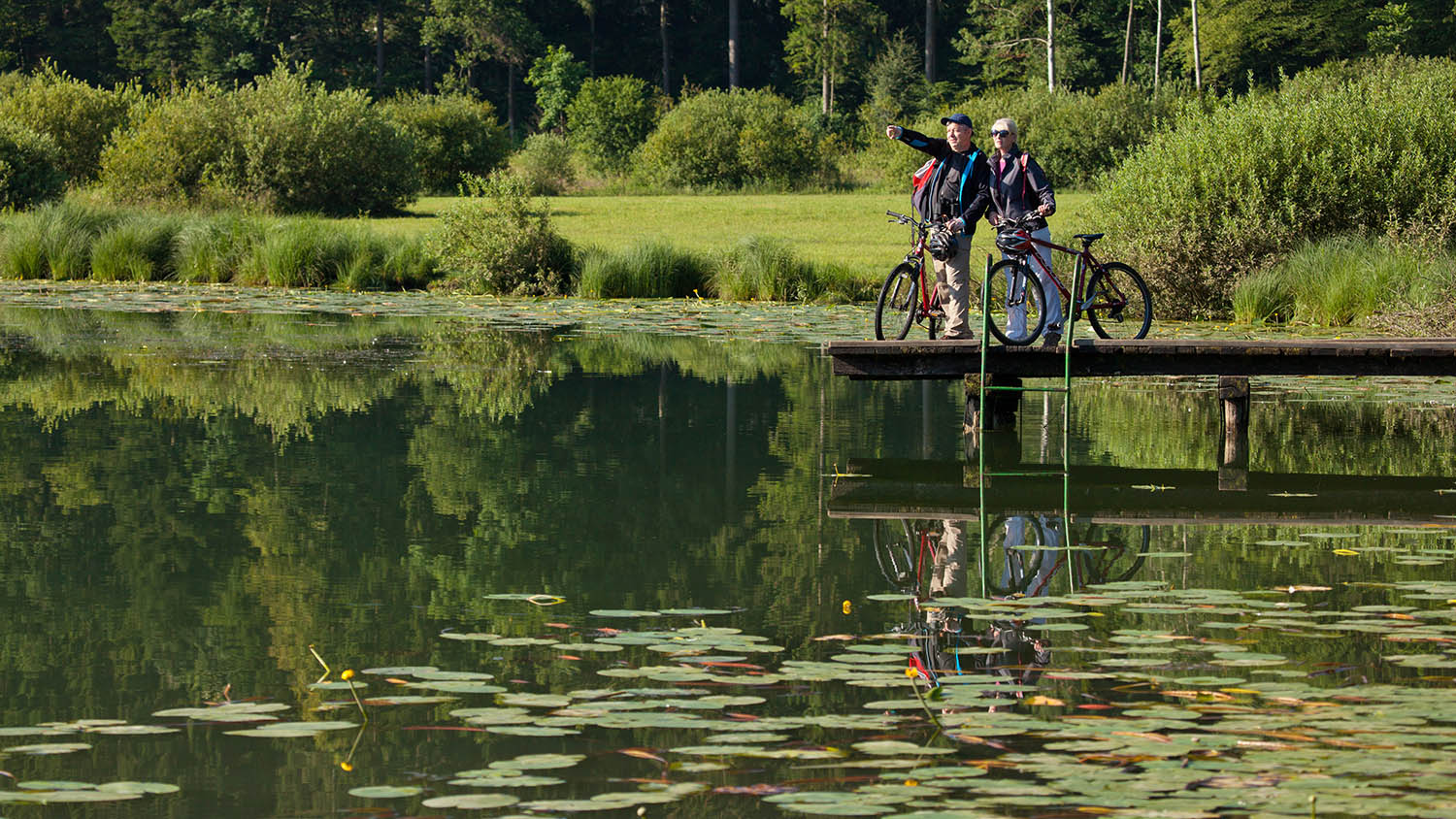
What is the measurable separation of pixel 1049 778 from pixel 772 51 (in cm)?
8210

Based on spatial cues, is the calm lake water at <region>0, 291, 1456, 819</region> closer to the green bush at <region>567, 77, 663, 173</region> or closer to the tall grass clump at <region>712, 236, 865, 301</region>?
the tall grass clump at <region>712, 236, 865, 301</region>

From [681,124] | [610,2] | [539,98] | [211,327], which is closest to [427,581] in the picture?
[211,327]

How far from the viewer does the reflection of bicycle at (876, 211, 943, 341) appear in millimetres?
13512

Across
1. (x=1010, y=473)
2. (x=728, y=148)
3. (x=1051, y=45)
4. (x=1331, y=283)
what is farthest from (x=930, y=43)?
(x=1010, y=473)

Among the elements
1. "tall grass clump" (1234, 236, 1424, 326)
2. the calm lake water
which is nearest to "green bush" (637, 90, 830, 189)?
"tall grass clump" (1234, 236, 1424, 326)

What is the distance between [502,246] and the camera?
90.0 ft

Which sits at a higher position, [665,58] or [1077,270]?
[665,58]

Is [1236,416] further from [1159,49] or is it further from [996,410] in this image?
[1159,49]

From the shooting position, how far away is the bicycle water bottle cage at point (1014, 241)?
13188mm

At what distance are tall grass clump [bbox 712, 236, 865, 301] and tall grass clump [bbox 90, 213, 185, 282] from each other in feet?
33.6

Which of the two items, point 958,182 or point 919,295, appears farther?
point 919,295

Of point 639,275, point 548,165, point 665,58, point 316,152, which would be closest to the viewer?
point 639,275

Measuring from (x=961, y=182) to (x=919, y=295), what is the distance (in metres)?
1.21

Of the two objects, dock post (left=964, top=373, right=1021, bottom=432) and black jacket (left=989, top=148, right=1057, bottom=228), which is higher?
black jacket (left=989, top=148, right=1057, bottom=228)
